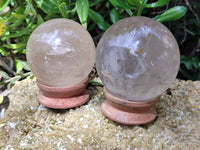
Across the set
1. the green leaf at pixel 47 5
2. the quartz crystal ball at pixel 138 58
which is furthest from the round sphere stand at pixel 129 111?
the green leaf at pixel 47 5

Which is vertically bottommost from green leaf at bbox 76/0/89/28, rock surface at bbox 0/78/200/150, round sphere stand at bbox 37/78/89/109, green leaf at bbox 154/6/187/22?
rock surface at bbox 0/78/200/150

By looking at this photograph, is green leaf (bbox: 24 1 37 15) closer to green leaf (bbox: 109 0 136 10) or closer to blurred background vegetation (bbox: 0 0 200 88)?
blurred background vegetation (bbox: 0 0 200 88)

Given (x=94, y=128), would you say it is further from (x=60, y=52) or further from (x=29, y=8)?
(x=29, y=8)

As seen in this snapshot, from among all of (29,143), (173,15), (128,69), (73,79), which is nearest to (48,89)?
(73,79)

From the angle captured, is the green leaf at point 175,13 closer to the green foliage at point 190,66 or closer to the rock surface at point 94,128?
the rock surface at point 94,128

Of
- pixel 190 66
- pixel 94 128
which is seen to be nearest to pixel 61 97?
pixel 94 128

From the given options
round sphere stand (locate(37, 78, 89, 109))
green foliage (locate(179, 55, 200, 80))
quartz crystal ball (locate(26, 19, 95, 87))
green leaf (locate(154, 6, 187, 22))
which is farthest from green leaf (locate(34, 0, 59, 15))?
green foliage (locate(179, 55, 200, 80))
